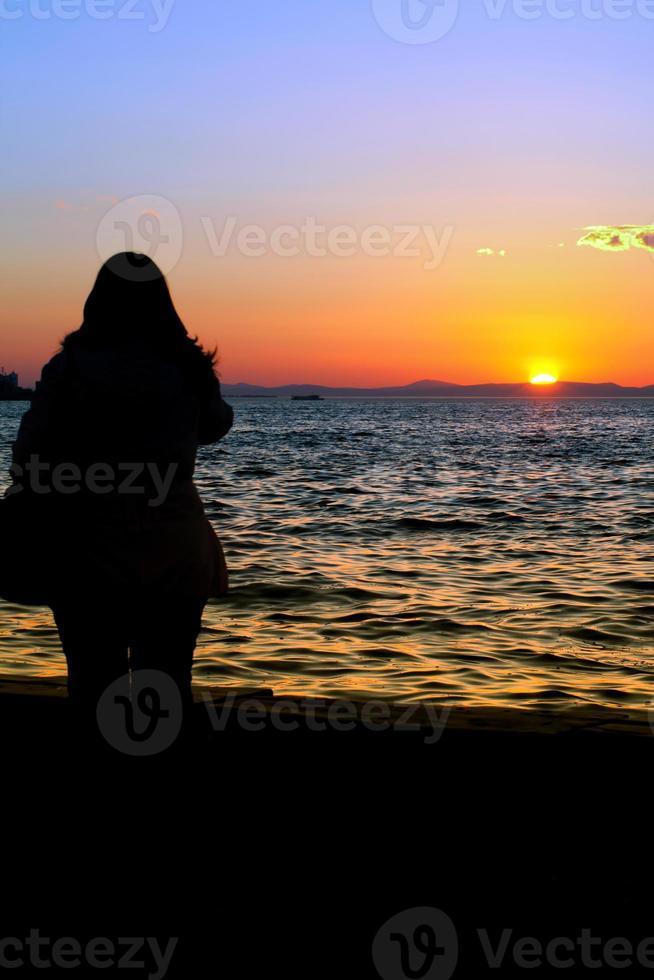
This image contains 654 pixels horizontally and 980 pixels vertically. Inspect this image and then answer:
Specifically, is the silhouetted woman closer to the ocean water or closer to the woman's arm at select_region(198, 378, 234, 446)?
the woman's arm at select_region(198, 378, 234, 446)

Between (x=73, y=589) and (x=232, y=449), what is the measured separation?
1752 inches

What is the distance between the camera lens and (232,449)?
155 ft

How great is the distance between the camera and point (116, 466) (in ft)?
9.32

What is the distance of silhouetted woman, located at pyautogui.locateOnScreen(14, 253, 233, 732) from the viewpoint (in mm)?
2801

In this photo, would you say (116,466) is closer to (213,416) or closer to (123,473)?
(123,473)

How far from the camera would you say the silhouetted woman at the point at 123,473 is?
2801 mm

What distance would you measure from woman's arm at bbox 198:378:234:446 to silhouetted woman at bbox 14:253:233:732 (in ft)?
0.03

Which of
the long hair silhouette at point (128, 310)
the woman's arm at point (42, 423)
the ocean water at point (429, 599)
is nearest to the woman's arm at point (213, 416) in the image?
the long hair silhouette at point (128, 310)

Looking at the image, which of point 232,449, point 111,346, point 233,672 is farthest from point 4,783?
point 232,449

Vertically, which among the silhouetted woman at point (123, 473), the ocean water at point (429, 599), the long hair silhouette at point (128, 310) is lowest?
the ocean water at point (429, 599)

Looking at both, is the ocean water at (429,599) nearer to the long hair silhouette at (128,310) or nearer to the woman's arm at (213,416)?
the woman's arm at (213,416)

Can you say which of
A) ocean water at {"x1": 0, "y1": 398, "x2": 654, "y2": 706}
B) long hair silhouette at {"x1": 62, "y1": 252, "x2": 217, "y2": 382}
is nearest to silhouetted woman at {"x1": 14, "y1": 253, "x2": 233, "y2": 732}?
long hair silhouette at {"x1": 62, "y1": 252, "x2": 217, "y2": 382}

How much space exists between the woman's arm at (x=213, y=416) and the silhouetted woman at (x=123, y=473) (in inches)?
0.4

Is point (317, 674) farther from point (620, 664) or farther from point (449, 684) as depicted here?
point (620, 664)
